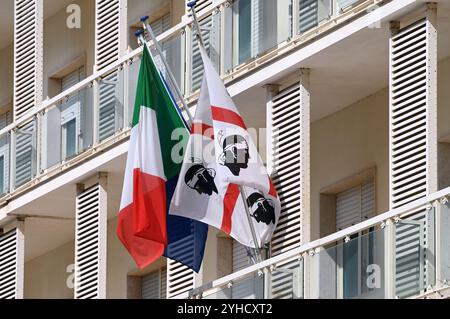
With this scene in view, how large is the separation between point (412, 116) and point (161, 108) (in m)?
5.88

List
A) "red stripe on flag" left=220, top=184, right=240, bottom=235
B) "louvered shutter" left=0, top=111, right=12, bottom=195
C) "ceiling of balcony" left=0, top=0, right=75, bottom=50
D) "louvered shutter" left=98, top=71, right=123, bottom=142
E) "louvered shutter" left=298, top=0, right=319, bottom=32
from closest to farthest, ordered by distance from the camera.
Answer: "louvered shutter" left=298, top=0, right=319, bottom=32
"red stripe on flag" left=220, top=184, right=240, bottom=235
"louvered shutter" left=98, top=71, right=123, bottom=142
"louvered shutter" left=0, top=111, right=12, bottom=195
"ceiling of balcony" left=0, top=0, right=75, bottom=50

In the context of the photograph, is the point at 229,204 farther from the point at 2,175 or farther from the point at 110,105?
the point at 2,175

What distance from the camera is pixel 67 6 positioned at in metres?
53.1

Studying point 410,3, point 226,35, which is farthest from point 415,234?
point 226,35

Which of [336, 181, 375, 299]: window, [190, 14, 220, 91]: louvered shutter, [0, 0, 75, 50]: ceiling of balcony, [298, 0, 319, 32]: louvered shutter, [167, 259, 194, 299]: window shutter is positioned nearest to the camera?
[336, 181, 375, 299]: window

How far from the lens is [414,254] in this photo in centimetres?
3706

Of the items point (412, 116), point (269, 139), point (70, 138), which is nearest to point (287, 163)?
point (269, 139)

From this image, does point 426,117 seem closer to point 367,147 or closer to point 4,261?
point 367,147

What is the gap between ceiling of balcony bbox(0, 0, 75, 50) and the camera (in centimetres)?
5303

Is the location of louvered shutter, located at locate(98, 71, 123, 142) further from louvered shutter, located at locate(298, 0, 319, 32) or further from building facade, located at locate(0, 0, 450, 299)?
louvered shutter, located at locate(298, 0, 319, 32)

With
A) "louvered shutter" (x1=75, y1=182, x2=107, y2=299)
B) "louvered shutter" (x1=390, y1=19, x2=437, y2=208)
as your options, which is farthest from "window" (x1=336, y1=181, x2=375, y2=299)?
"louvered shutter" (x1=75, y1=182, x2=107, y2=299)

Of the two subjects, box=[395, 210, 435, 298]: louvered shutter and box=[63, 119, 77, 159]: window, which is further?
box=[63, 119, 77, 159]: window

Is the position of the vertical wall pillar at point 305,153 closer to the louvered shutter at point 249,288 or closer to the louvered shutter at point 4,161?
the louvered shutter at point 249,288

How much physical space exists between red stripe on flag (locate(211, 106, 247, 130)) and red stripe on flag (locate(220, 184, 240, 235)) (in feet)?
3.04
